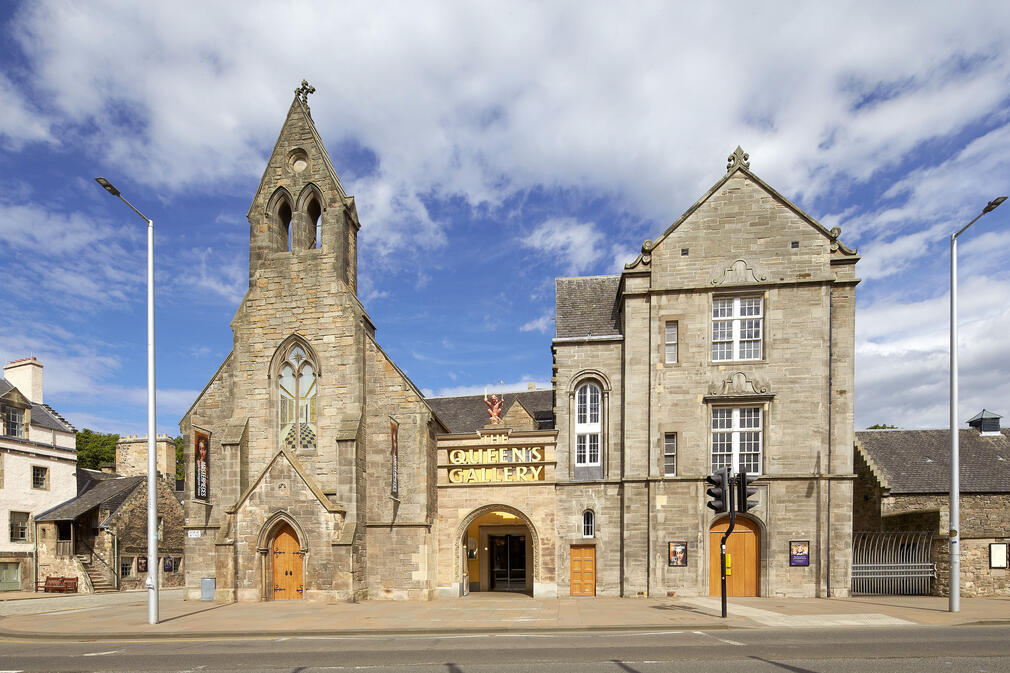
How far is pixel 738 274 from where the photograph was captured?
2273 centimetres

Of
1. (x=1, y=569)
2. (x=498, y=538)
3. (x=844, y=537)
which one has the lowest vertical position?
(x=1, y=569)

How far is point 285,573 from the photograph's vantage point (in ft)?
70.6

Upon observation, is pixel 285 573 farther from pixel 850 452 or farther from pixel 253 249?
pixel 850 452

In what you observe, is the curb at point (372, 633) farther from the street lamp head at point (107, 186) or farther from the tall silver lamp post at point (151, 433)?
the street lamp head at point (107, 186)

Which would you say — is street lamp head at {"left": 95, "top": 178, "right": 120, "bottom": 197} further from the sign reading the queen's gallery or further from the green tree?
the green tree

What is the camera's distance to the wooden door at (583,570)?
22.6 m

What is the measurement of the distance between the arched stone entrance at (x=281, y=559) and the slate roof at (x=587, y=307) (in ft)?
38.3

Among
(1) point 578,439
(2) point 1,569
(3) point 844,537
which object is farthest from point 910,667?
(2) point 1,569

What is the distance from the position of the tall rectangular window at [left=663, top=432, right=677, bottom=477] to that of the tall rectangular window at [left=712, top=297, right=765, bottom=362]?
3.17m

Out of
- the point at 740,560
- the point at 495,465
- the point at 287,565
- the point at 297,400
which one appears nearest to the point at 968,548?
the point at 740,560

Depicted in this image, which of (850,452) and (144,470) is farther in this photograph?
(144,470)

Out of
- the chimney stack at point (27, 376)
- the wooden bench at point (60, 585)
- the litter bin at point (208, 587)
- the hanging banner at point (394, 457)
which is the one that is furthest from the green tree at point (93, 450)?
the hanging banner at point (394, 457)

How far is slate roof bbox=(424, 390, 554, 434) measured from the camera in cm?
3198

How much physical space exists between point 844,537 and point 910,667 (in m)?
11.6
